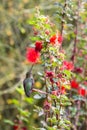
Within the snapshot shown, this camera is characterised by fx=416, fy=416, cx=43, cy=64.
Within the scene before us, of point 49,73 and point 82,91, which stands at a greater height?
point 49,73

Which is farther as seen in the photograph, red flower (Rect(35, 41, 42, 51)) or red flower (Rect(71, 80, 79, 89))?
red flower (Rect(71, 80, 79, 89))

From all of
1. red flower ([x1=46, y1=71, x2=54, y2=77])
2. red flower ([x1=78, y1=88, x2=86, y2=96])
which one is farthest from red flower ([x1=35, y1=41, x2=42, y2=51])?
red flower ([x1=78, y1=88, x2=86, y2=96])

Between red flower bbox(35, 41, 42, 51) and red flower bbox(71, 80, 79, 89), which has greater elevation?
red flower bbox(35, 41, 42, 51)

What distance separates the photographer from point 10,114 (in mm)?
4352

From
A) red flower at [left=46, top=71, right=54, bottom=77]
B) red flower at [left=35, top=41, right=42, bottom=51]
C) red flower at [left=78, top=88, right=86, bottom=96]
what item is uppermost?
red flower at [left=35, top=41, right=42, bottom=51]

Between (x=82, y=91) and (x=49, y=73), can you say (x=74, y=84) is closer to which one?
(x=82, y=91)

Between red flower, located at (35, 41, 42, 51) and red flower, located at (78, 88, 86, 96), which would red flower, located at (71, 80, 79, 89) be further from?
red flower, located at (35, 41, 42, 51)

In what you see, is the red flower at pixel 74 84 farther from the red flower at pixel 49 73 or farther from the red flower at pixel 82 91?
the red flower at pixel 49 73

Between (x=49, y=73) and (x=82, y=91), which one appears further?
(x=82, y=91)

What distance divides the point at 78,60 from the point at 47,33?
65 centimetres

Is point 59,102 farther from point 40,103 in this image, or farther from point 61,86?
point 40,103

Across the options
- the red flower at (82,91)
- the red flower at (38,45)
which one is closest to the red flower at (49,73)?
the red flower at (38,45)

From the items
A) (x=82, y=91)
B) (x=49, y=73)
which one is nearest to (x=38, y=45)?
(x=49, y=73)

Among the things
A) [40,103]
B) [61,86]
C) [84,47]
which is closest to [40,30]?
[61,86]
